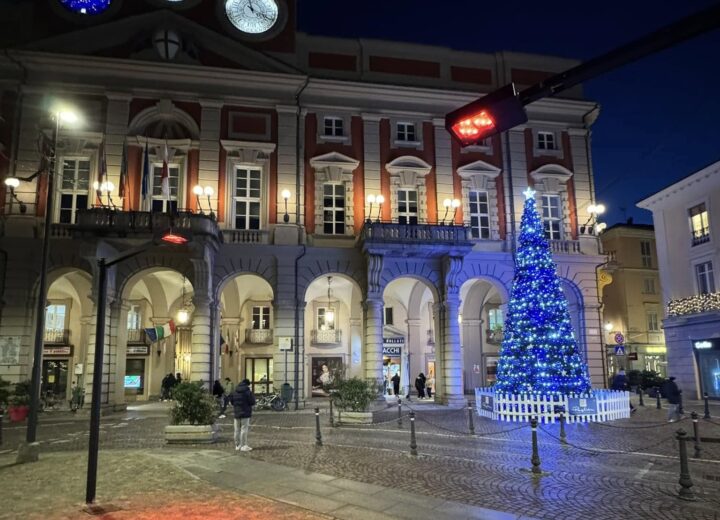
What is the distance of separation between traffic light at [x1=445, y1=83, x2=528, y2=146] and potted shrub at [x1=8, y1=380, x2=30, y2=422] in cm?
2252

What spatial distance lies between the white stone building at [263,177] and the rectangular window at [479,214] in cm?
11

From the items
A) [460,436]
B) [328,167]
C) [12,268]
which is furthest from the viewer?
[328,167]

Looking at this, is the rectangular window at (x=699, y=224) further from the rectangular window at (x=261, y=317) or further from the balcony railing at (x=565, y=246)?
the rectangular window at (x=261, y=317)

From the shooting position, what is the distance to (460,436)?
16.0 meters

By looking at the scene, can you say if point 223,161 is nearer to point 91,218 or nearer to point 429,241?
point 91,218

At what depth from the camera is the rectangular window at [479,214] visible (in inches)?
1158

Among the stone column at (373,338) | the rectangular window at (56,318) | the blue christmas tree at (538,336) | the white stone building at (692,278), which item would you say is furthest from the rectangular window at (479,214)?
the rectangular window at (56,318)

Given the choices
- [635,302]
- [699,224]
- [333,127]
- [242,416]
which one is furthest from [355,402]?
[635,302]

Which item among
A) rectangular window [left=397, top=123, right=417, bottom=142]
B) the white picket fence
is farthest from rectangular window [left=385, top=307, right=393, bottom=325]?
the white picket fence

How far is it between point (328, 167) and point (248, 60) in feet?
21.2

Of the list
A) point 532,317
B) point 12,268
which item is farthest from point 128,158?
point 532,317

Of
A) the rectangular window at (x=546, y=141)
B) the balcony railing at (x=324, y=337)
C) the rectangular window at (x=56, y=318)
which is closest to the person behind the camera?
the rectangular window at (x=546, y=141)

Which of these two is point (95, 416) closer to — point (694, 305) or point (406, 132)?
point (406, 132)

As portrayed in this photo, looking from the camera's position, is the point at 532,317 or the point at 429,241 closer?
the point at 532,317
